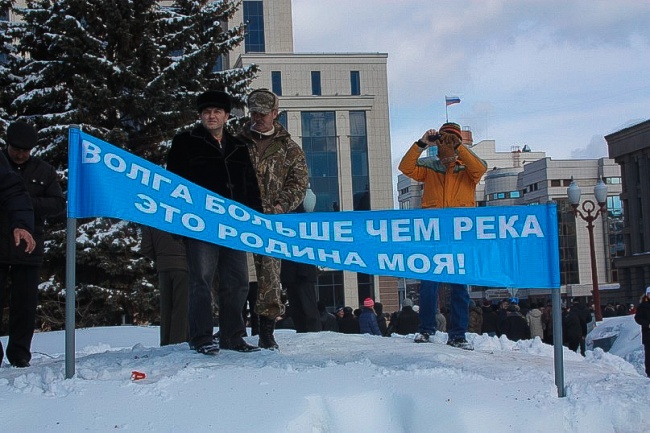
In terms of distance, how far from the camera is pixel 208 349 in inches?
224

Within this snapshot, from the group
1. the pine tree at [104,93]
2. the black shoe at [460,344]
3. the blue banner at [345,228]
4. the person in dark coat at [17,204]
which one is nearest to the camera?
the blue banner at [345,228]

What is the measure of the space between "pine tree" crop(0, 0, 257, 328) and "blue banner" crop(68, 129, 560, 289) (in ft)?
42.5

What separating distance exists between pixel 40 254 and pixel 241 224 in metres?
1.69

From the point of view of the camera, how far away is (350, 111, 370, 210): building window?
6568 cm

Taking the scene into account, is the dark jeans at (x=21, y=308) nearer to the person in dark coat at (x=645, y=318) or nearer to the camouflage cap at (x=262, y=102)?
the camouflage cap at (x=262, y=102)

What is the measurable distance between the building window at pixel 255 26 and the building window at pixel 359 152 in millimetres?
9503

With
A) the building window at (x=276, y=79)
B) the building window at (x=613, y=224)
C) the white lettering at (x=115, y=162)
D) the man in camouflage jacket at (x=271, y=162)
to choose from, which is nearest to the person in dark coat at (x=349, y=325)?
the man in camouflage jacket at (x=271, y=162)

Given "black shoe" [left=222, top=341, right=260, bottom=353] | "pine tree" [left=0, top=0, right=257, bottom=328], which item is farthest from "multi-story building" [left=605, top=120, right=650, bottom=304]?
Result: "black shoe" [left=222, top=341, right=260, bottom=353]

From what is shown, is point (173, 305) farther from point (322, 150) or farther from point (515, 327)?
point (322, 150)

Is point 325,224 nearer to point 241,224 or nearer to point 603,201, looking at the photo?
point 241,224

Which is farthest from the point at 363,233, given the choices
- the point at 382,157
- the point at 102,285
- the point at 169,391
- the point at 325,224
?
the point at 382,157

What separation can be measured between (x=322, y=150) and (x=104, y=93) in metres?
47.7

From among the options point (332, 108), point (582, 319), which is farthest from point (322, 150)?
point (582, 319)

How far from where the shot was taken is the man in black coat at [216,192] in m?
5.80
